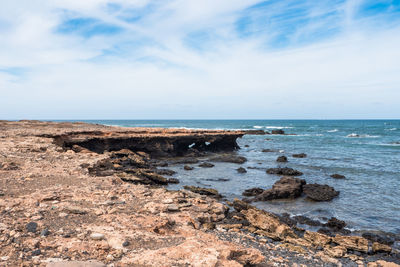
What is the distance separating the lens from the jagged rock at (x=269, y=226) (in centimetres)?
882

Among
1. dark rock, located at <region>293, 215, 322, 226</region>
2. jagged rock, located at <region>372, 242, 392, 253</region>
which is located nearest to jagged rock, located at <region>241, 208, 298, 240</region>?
dark rock, located at <region>293, 215, 322, 226</region>

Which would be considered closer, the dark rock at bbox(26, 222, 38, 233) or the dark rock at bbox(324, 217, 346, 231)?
the dark rock at bbox(26, 222, 38, 233)

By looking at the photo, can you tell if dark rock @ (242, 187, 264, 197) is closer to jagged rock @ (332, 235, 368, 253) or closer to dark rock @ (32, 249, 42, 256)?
jagged rock @ (332, 235, 368, 253)

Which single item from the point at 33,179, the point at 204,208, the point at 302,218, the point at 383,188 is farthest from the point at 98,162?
the point at 383,188

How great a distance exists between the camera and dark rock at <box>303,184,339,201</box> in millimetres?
14916

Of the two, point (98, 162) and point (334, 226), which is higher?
point (98, 162)

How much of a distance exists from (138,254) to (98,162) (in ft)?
35.0

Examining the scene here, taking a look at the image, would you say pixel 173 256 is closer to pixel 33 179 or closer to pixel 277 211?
pixel 33 179

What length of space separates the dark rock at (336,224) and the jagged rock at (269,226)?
9.07ft

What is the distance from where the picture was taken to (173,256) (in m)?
4.85

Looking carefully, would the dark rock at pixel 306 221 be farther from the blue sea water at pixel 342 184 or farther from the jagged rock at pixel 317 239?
the jagged rock at pixel 317 239

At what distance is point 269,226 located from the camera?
30.3ft

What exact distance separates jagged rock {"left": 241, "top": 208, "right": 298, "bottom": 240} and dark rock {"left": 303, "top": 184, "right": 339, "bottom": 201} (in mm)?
6263

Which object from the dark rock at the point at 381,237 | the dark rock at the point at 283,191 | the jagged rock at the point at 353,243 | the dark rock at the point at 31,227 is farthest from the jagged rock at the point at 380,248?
the dark rock at the point at 31,227
